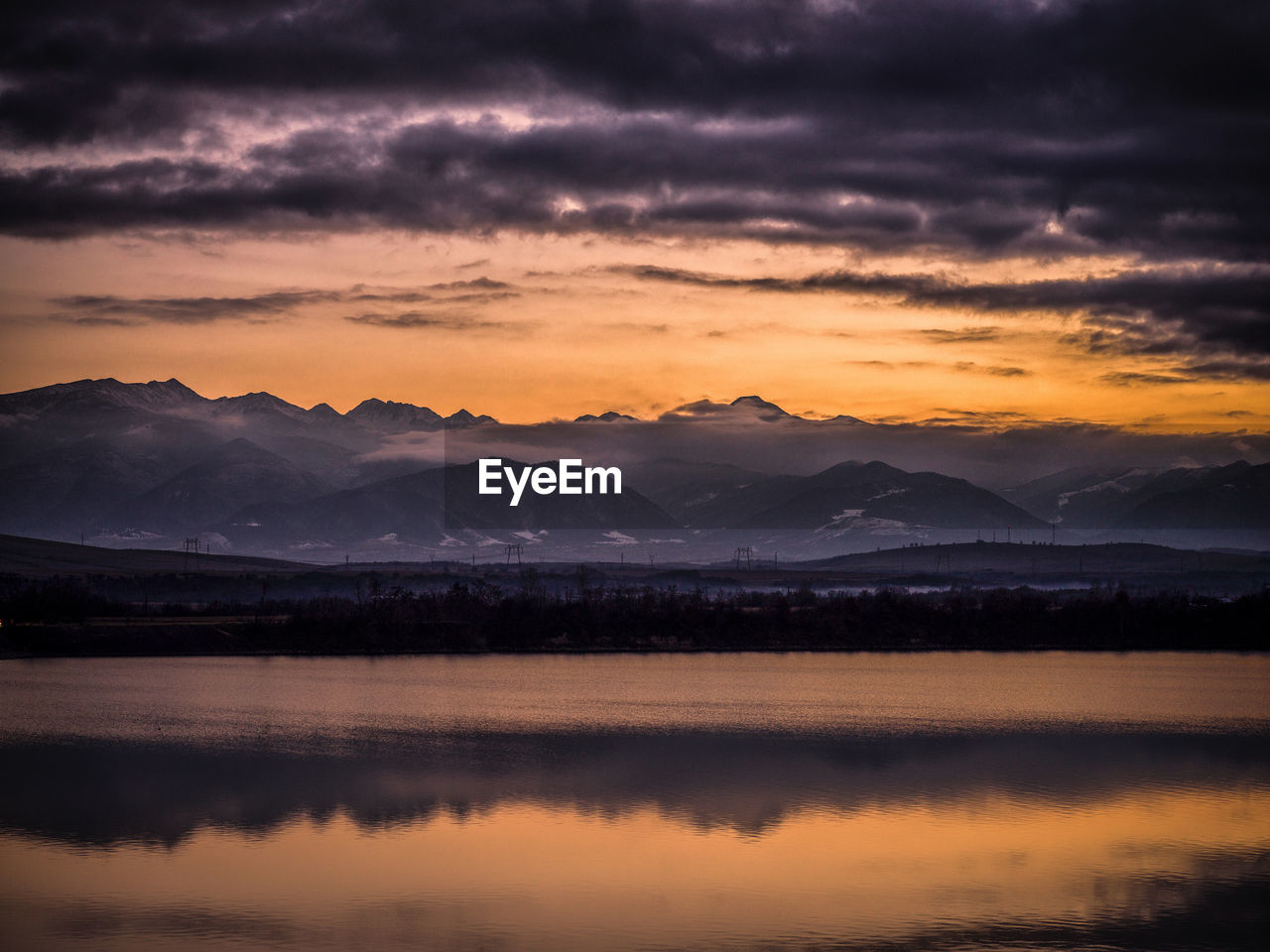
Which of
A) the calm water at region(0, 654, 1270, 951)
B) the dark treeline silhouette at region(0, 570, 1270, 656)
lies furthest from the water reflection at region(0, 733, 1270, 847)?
the dark treeline silhouette at region(0, 570, 1270, 656)

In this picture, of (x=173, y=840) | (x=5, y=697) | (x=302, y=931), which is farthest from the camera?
(x=5, y=697)

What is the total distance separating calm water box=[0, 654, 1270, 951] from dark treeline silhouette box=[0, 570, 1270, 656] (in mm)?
47098

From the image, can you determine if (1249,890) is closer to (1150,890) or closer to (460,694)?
(1150,890)

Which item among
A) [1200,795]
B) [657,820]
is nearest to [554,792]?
[657,820]

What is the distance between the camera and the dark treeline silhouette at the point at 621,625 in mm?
138125

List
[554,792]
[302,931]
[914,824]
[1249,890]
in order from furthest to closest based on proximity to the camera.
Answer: [554,792]
[914,824]
[1249,890]
[302,931]

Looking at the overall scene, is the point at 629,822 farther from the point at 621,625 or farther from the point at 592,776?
the point at 621,625

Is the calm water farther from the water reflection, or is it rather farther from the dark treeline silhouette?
the dark treeline silhouette

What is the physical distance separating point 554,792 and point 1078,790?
19.9 metres

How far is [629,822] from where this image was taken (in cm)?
4797

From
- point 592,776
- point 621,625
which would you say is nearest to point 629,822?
point 592,776

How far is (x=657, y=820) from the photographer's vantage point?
4831cm

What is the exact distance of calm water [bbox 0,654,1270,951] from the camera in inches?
1387

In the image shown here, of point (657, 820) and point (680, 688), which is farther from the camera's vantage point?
point (680, 688)
